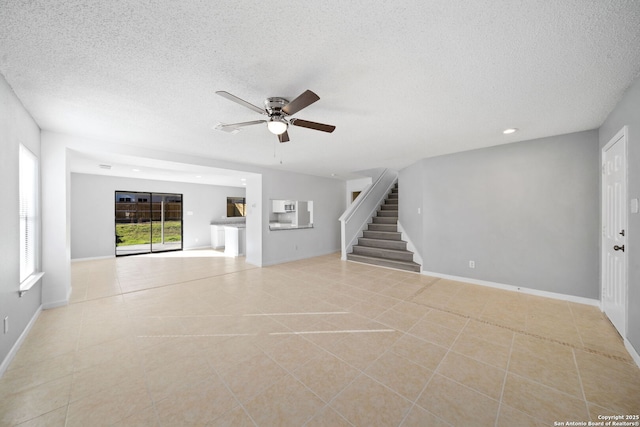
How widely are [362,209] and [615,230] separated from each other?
490 centimetres

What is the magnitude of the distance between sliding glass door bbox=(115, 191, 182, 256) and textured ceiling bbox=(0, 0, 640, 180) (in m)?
5.32

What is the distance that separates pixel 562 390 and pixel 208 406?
2.58 m

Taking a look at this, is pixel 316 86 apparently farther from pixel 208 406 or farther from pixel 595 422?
pixel 595 422

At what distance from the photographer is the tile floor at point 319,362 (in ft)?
5.16

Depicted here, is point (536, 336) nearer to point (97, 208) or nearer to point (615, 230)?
point (615, 230)

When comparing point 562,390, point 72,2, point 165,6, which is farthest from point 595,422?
point 72,2

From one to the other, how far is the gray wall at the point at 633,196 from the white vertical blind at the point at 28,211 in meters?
5.99

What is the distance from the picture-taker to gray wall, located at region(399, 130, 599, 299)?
337 centimetres

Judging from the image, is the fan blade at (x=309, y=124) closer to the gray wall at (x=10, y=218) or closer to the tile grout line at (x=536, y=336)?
the gray wall at (x=10, y=218)

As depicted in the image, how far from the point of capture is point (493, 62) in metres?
1.76

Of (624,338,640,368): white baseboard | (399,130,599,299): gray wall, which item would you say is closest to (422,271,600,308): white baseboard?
(399,130,599,299): gray wall

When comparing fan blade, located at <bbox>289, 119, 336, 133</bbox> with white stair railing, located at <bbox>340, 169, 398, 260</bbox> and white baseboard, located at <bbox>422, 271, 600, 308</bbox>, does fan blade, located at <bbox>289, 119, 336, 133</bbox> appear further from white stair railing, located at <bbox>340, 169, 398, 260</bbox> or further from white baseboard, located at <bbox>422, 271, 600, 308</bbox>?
white stair railing, located at <bbox>340, 169, 398, 260</bbox>

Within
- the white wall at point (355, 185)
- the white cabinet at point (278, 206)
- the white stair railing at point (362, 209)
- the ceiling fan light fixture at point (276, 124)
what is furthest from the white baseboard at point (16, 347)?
the white wall at point (355, 185)

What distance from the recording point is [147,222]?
7977mm
